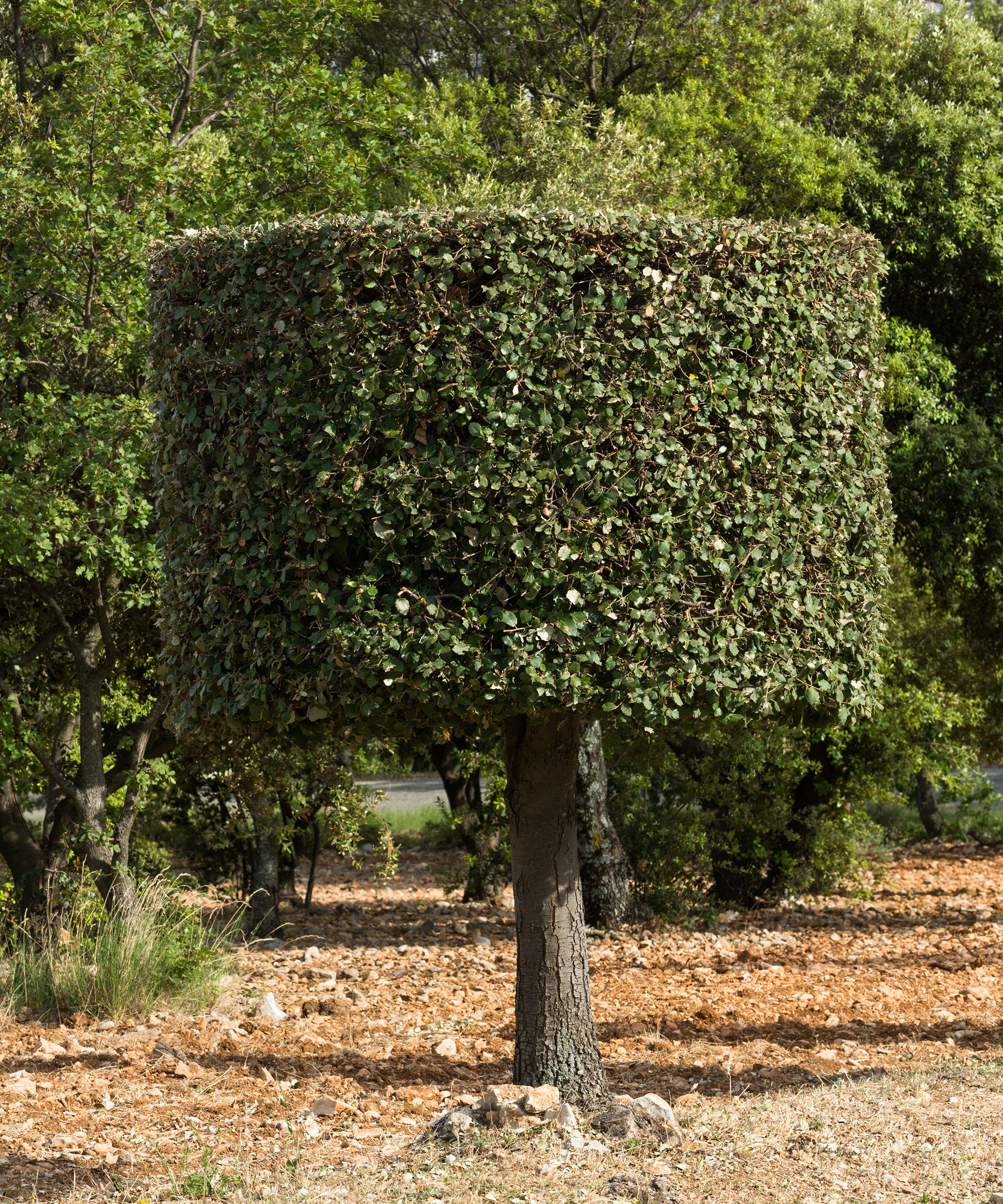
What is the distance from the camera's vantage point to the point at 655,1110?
521 centimetres

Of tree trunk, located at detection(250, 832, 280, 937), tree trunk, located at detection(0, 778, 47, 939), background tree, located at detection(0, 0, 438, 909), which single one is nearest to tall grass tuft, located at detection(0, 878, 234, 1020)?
background tree, located at detection(0, 0, 438, 909)

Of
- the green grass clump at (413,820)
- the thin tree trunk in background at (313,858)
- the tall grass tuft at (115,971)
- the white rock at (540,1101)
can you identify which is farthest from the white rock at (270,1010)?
the green grass clump at (413,820)

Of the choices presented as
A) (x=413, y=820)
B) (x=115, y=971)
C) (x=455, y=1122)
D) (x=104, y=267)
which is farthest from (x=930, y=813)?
(x=104, y=267)

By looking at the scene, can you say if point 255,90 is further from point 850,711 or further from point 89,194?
point 850,711

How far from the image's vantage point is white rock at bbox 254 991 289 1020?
7.71 m

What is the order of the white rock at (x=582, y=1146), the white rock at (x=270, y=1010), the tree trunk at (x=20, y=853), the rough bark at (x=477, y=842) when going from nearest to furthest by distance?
1. the white rock at (x=582, y=1146)
2. the white rock at (x=270, y=1010)
3. the tree trunk at (x=20, y=853)
4. the rough bark at (x=477, y=842)

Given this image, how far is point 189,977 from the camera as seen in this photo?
782 cm

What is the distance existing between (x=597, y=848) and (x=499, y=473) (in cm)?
672

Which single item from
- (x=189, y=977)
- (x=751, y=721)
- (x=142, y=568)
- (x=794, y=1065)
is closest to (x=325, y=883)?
(x=189, y=977)

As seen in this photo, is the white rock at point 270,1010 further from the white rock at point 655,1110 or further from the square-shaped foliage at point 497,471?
the square-shaped foliage at point 497,471

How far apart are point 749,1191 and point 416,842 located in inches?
640

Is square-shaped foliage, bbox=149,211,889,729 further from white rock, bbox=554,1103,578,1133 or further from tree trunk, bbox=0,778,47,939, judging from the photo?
tree trunk, bbox=0,778,47,939

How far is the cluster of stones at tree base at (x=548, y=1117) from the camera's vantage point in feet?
16.5

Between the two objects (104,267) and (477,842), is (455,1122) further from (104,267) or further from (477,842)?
(477,842)
